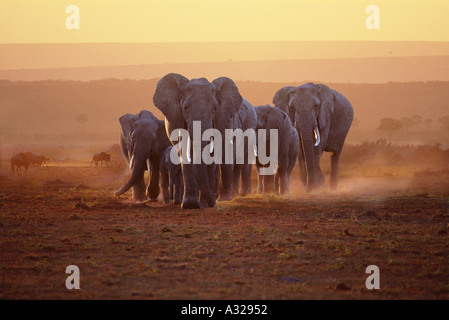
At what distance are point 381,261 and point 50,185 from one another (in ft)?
56.2

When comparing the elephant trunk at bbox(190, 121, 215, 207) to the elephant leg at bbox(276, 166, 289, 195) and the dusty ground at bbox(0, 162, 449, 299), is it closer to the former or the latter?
the dusty ground at bbox(0, 162, 449, 299)

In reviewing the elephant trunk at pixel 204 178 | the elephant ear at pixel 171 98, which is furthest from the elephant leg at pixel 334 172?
the elephant ear at pixel 171 98

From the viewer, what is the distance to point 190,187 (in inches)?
619

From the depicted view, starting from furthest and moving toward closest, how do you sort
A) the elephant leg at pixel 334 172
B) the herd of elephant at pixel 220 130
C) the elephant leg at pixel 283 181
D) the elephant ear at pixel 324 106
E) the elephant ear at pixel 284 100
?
the elephant ear at pixel 284 100 → the elephant leg at pixel 334 172 → the elephant ear at pixel 324 106 → the elephant leg at pixel 283 181 → the herd of elephant at pixel 220 130

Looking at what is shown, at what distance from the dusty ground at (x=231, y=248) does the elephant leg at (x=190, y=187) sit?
1.37 feet

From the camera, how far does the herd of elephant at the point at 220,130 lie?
15703 millimetres

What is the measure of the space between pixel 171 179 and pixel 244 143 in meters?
2.33

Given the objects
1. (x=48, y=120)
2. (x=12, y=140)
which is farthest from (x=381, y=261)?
(x=48, y=120)

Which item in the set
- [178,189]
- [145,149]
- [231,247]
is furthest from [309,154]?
[231,247]

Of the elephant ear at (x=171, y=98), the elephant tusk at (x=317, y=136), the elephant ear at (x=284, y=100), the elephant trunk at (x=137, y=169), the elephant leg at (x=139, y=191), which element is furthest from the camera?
the elephant ear at (x=284, y=100)

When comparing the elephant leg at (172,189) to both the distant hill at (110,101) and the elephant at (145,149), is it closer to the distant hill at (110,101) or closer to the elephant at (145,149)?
the elephant at (145,149)

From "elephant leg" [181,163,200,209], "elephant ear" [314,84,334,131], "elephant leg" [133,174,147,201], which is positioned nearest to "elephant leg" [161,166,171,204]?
"elephant leg" [133,174,147,201]

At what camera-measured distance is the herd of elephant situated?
51.5 ft

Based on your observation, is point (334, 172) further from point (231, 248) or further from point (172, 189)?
point (231, 248)
